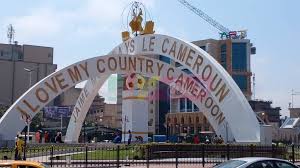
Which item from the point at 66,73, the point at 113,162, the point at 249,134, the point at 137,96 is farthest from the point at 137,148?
the point at 137,96

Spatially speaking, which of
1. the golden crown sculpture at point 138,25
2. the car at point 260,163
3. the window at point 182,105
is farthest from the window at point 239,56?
the car at point 260,163

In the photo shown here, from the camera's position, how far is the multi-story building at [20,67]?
134875 millimetres

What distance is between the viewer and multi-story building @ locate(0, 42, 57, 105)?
134875 mm

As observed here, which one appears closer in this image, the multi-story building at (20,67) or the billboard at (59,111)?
the billboard at (59,111)

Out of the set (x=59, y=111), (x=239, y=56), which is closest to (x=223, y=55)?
(x=239, y=56)

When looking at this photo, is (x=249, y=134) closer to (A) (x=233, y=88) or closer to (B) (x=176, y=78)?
(A) (x=233, y=88)

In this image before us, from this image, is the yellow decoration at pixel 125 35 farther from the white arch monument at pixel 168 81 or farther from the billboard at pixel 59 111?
the billboard at pixel 59 111

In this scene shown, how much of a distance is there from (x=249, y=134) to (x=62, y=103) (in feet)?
390

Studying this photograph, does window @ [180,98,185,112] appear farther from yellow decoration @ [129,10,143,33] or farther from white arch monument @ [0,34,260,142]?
white arch monument @ [0,34,260,142]

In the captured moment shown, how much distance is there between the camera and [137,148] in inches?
1243

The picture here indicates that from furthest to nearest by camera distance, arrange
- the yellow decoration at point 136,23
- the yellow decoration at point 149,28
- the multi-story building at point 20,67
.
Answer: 1. the multi-story building at point 20,67
2. the yellow decoration at point 136,23
3. the yellow decoration at point 149,28

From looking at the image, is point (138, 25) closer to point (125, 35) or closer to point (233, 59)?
point (125, 35)

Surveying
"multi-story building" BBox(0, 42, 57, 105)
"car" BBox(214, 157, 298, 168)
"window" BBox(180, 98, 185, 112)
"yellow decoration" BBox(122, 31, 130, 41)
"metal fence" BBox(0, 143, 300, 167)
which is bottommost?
"metal fence" BBox(0, 143, 300, 167)

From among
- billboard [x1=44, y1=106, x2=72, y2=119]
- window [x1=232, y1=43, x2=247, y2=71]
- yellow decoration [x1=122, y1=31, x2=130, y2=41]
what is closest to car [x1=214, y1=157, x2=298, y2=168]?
yellow decoration [x1=122, y1=31, x2=130, y2=41]
